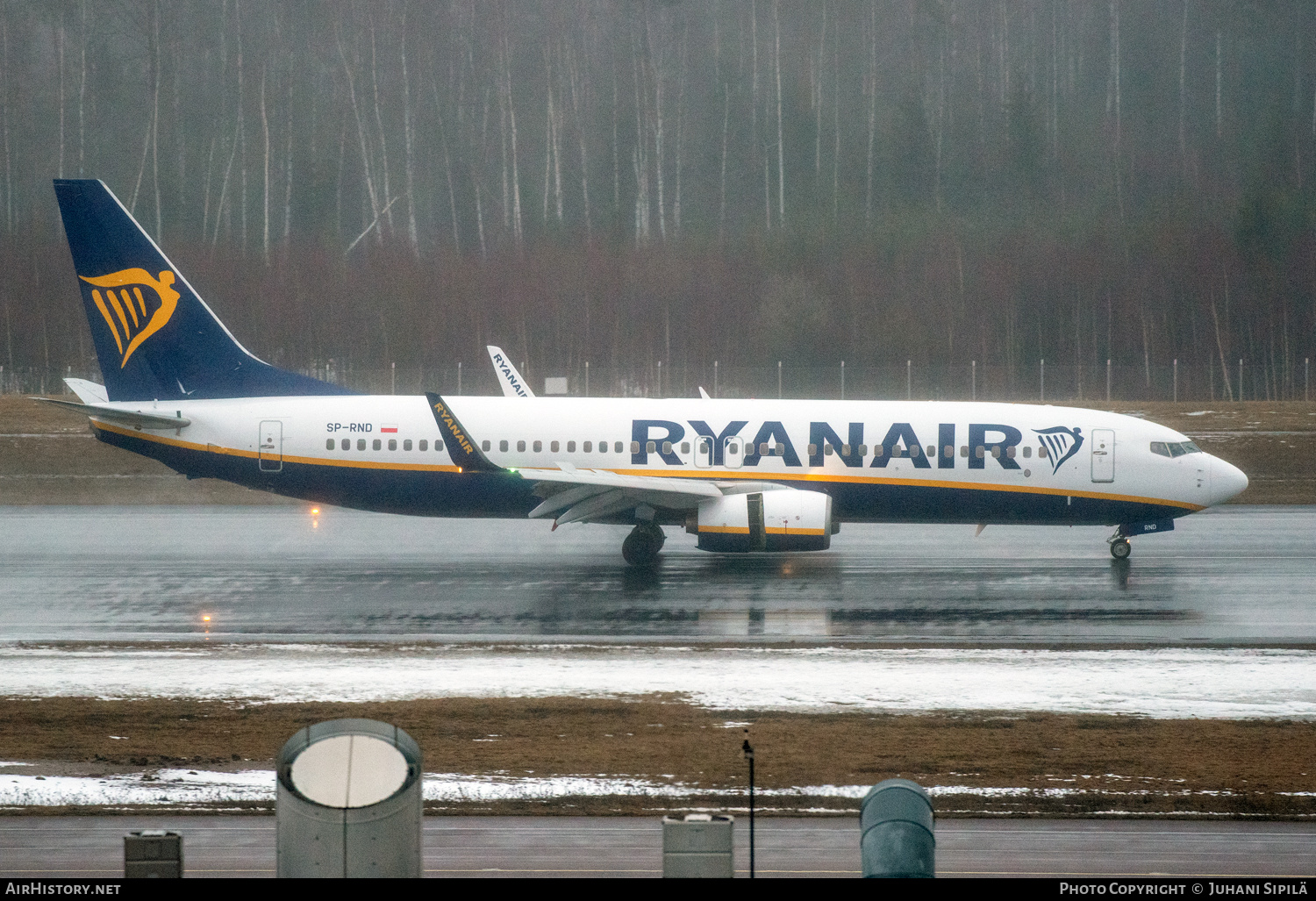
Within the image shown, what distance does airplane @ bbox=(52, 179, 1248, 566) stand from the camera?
27406 millimetres

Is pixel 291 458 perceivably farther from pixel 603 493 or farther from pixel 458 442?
pixel 603 493

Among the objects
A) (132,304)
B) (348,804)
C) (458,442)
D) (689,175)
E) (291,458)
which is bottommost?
(348,804)

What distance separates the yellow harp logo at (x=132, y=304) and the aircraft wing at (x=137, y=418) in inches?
54.4

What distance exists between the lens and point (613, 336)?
7431cm

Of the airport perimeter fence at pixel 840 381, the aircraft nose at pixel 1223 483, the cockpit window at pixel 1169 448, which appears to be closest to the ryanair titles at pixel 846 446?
the cockpit window at pixel 1169 448

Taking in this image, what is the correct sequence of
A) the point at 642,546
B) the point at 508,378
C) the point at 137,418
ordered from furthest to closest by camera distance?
the point at 508,378, the point at 137,418, the point at 642,546

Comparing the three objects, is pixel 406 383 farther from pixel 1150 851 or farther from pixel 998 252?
pixel 1150 851

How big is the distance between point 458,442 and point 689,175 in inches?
2333

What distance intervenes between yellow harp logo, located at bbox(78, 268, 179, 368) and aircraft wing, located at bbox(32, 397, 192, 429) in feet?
4.54

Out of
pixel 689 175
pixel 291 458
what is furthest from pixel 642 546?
pixel 689 175

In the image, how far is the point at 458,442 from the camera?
26359 mm

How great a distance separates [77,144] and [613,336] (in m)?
35.5

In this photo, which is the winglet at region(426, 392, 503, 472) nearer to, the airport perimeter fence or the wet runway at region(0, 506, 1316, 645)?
the wet runway at region(0, 506, 1316, 645)

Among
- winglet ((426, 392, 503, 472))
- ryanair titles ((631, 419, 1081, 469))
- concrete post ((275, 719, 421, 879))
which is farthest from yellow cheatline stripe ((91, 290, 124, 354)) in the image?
concrete post ((275, 719, 421, 879))
